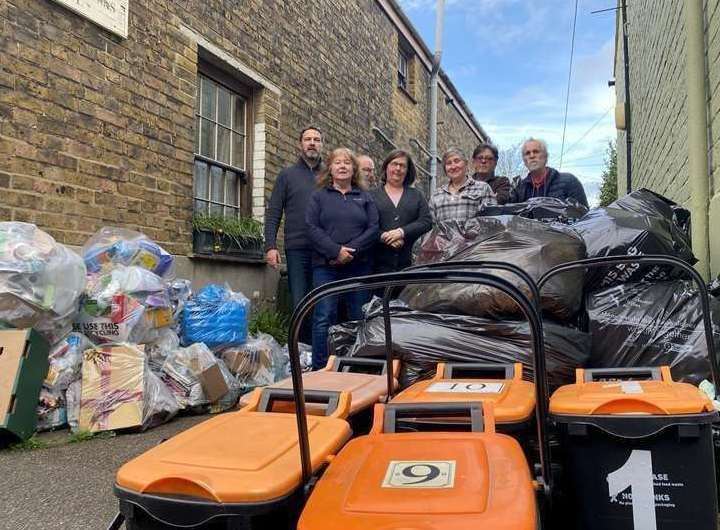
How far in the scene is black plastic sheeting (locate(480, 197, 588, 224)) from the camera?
379 centimetres

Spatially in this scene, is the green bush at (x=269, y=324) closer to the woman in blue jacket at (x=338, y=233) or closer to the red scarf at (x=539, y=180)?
the woman in blue jacket at (x=338, y=233)

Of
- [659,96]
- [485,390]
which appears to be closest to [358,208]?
[485,390]

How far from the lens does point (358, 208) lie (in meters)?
4.30

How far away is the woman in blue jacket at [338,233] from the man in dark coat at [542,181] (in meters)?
1.27

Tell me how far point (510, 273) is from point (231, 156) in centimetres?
447

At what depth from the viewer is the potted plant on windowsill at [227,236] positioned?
5.77 meters

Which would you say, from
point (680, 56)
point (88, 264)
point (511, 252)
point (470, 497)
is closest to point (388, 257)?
point (511, 252)

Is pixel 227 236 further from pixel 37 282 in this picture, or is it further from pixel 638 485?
pixel 638 485

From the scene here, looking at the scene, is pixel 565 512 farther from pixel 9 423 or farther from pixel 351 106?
pixel 351 106

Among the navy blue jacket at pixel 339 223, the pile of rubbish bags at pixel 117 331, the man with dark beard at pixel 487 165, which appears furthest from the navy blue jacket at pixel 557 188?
the pile of rubbish bags at pixel 117 331

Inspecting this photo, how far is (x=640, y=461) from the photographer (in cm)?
172

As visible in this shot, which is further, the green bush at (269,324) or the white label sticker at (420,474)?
the green bush at (269,324)

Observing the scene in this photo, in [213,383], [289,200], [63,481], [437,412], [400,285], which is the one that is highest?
[289,200]

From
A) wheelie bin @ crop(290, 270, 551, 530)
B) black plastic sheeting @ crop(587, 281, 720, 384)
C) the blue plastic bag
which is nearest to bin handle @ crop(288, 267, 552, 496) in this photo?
wheelie bin @ crop(290, 270, 551, 530)
